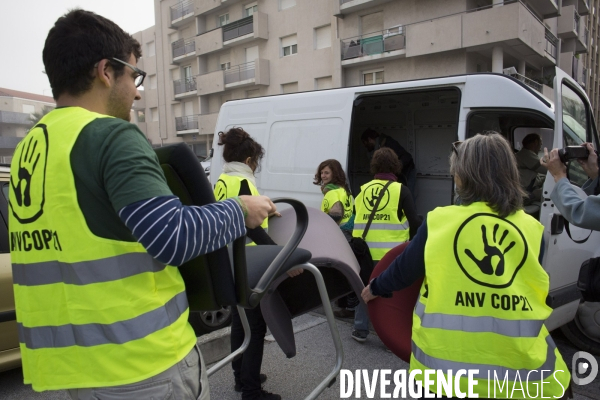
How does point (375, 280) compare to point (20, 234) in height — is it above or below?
below

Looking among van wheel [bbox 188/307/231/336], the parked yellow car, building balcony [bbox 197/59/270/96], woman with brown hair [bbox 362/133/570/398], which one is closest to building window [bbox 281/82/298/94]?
building balcony [bbox 197/59/270/96]

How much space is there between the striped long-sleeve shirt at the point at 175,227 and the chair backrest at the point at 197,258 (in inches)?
4.1

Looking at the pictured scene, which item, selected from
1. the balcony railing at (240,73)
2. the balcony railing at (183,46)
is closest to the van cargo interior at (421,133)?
the balcony railing at (240,73)

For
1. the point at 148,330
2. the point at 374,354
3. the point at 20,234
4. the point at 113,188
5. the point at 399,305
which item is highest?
the point at 113,188

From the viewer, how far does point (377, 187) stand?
404 centimetres

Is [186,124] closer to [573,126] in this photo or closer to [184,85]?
[184,85]

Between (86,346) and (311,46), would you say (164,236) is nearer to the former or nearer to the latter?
(86,346)

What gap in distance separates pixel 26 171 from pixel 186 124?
34.9m

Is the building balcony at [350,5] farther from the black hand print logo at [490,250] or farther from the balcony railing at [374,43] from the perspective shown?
the black hand print logo at [490,250]

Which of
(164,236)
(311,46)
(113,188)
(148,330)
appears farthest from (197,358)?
(311,46)

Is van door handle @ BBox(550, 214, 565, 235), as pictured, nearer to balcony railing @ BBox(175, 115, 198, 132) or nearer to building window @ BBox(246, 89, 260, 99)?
building window @ BBox(246, 89, 260, 99)

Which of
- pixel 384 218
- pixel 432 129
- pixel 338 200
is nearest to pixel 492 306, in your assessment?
pixel 384 218

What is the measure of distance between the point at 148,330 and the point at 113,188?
39 cm

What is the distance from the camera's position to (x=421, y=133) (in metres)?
7.40
